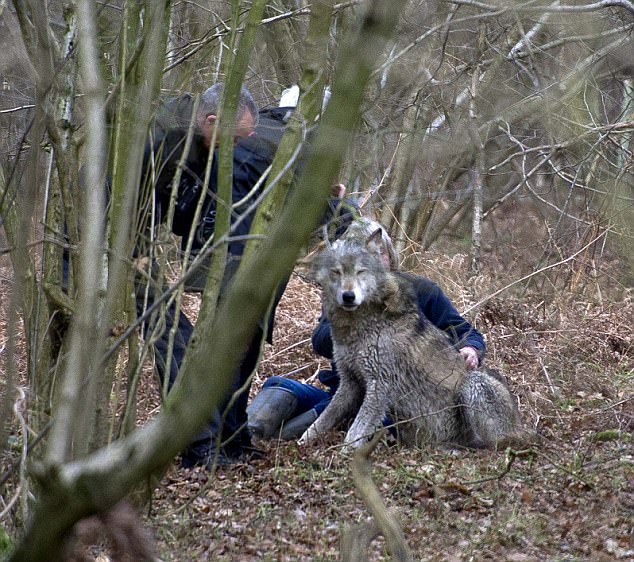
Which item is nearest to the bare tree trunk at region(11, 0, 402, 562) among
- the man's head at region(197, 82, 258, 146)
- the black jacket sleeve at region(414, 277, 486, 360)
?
the man's head at region(197, 82, 258, 146)

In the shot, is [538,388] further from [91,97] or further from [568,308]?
[91,97]

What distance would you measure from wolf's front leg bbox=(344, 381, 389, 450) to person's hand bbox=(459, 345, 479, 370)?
0.68m

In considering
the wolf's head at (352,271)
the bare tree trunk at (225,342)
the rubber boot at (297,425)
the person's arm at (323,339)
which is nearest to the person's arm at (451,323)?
the wolf's head at (352,271)

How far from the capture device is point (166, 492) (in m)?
6.33

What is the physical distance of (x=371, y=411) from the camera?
804cm

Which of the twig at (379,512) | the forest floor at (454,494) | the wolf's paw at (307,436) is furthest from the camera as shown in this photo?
the wolf's paw at (307,436)

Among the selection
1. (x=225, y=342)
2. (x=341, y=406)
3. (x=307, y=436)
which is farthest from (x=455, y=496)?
(x=225, y=342)

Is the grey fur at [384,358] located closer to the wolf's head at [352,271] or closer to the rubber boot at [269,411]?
the wolf's head at [352,271]

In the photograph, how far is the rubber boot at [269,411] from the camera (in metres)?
7.89

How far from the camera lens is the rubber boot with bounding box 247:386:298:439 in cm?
789

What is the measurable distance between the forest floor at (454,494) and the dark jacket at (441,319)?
74cm

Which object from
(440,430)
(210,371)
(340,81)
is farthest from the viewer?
(440,430)

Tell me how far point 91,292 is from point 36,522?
0.64 metres

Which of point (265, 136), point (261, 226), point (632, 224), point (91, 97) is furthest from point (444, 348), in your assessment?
point (91, 97)
